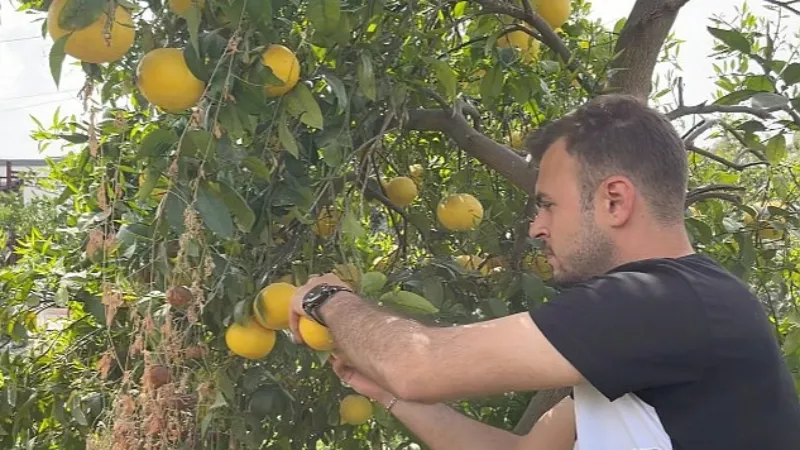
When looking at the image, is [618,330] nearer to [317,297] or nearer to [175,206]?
[317,297]

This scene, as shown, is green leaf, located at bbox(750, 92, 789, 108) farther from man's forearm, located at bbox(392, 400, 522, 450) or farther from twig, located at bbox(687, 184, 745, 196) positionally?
man's forearm, located at bbox(392, 400, 522, 450)

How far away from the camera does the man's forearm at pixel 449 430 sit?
152 centimetres

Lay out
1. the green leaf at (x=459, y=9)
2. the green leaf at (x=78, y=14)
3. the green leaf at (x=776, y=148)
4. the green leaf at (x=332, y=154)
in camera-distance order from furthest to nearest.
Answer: the green leaf at (x=459, y=9) < the green leaf at (x=776, y=148) < the green leaf at (x=332, y=154) < the green leaf at (x=78, y=14)

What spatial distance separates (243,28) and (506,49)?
73 centimetres

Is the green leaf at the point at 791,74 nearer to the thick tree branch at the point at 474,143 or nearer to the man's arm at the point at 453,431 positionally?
the thick tree branch at the point at 474,143

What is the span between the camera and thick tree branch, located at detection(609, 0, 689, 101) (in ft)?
5.59

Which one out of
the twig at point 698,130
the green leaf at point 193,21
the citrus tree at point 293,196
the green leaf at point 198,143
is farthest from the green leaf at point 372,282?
the twig at point 698,130

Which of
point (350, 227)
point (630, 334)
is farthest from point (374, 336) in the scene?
point (630, 334)

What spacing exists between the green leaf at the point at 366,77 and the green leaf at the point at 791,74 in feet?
2.25

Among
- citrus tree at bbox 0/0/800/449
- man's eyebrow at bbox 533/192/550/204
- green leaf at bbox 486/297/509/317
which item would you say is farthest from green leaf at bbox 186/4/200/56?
green leaf at bbox 486/297/509/317

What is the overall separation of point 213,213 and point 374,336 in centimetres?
24

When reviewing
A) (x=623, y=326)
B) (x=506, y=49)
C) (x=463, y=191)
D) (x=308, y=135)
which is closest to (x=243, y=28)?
(x=308, y=135)

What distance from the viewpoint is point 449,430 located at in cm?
154

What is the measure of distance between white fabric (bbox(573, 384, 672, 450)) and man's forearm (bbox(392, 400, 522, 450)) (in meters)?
0.40
